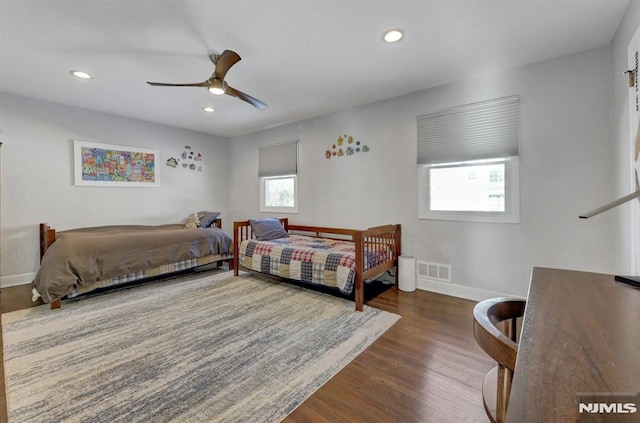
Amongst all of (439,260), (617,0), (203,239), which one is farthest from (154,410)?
(617,0)

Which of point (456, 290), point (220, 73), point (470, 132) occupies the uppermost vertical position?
point (220, 73)

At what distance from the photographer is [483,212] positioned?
278 centimetres

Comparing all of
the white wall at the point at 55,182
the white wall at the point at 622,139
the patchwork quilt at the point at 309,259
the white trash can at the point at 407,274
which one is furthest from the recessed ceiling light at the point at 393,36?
the white wall at the point at 55,182

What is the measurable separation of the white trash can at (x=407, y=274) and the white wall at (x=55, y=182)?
12.7 feet

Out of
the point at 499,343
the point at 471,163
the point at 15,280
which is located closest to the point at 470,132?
the point at 471,163

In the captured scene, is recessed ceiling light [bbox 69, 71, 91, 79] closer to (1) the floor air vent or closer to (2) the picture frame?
(2) the picture frame

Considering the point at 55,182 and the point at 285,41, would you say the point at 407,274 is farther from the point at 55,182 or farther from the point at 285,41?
the point at 55,182

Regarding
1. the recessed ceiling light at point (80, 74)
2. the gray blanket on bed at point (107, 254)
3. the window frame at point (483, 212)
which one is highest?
the recessed ceiling light at point (80, 74)

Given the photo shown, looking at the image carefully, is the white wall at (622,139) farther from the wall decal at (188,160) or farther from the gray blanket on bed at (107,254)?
the wall decal at (188,160)

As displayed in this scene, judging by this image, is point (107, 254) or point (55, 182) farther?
point (55, 182)

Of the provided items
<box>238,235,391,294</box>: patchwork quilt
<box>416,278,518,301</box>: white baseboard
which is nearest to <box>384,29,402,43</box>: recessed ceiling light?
<box>238,235,391,294</box>: patchwork quilt

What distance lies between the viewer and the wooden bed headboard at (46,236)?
2764 mm

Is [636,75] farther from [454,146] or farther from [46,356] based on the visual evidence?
[46,356]

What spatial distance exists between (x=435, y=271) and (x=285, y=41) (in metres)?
2.73
